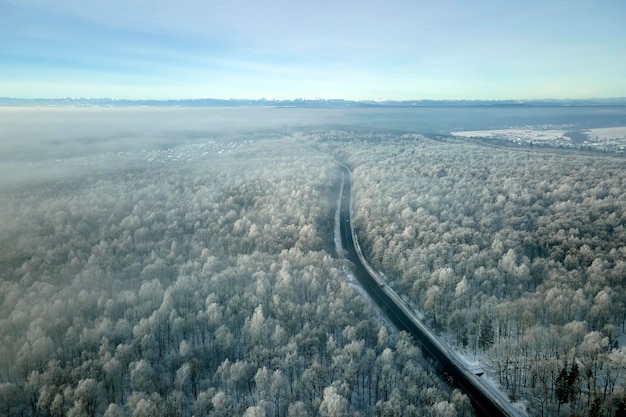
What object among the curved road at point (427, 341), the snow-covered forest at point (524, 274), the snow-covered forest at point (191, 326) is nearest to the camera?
the snow-covered forest at point (191, 326)

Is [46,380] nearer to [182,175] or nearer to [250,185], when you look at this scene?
[250,185]

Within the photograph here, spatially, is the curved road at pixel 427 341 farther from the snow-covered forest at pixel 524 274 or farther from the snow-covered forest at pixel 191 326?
the snow-covered forest at pixel 191 326

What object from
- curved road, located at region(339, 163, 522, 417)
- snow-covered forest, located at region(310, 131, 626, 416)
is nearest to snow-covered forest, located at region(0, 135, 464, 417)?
curved road, located at region(339, 163, 522, 417)

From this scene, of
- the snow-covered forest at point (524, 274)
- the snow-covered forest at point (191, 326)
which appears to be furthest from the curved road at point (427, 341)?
the snow-covered forest at point (191, 326)

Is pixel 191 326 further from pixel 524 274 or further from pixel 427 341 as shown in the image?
pixel 524 274

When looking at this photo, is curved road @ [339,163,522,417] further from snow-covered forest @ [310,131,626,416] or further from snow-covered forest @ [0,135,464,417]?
snow-covered forest @ [0,135,464,417]

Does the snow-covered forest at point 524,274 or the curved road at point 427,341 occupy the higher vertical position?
the snow-covered forest at point 524,274
